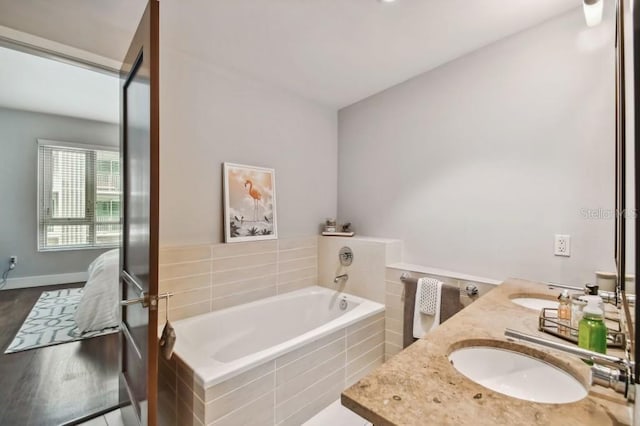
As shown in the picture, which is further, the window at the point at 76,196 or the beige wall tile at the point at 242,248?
the window at the point at 76,196

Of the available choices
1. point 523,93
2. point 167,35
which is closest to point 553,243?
point 523,93

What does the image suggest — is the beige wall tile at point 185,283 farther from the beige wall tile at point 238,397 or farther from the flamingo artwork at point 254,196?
the beige wall tile at point 238,397

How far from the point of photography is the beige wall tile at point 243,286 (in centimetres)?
217

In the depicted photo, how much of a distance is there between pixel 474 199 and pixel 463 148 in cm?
39

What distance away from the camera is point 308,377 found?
5.60 ft

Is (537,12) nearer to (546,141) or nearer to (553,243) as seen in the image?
(546,141)

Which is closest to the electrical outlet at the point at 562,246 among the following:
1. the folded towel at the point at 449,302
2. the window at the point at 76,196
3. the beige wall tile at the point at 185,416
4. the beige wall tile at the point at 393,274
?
Answer: the folded towel at the point at 449,302

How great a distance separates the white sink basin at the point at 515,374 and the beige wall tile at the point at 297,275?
178 cm

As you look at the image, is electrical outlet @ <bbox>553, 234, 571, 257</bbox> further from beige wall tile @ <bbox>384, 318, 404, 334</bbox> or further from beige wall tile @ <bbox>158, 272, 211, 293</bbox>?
beige wall tile @ <bbox>158, 272, 211, 293</bbox>

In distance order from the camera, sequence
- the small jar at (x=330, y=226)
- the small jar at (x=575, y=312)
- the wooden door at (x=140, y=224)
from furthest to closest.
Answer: the small jar at (x=330, y=226) → the wooden door at (x=140, y=224) → the small jar at (x=575, y=312)

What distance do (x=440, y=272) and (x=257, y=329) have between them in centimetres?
148

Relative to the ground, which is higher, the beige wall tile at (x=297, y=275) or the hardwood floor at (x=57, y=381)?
the beige wall tile at (x=297, y=275)

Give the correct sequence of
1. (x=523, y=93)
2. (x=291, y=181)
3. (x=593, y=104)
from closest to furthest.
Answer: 1. (x=593, y=104)
2. (x=523, y=93)
3. (x=291, y=181)

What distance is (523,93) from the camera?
75.1 inches
